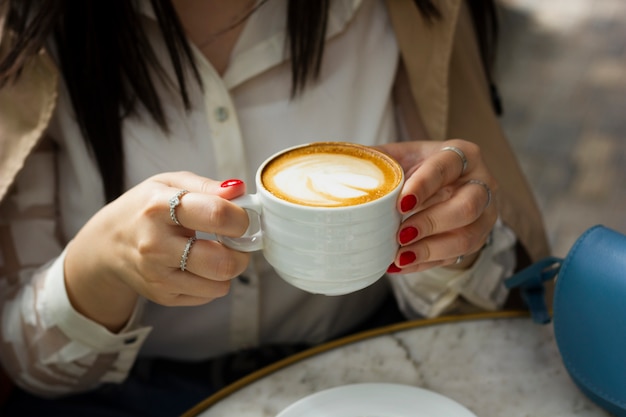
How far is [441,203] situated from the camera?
0.84 meters

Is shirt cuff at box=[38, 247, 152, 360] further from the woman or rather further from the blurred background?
the blurred background

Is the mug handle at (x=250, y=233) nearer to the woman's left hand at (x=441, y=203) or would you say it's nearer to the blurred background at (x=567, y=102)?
the woman's left hand at (x=441, y=203)

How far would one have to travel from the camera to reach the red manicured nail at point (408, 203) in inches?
29.0

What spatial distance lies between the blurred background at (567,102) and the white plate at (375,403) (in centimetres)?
112

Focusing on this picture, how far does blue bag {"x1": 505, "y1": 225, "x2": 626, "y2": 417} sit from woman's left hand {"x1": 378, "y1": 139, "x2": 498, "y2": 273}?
Result: 123 millimetres

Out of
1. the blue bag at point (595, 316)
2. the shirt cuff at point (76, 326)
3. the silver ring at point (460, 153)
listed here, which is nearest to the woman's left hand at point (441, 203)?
the silver ring at point (460, 153)

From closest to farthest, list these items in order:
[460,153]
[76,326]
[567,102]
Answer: [460,153]
[76,326]
[567,102]

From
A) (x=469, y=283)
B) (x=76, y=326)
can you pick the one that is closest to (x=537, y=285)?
(x=469, y=283)

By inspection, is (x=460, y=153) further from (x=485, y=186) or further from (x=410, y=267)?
(x=410, y=267)

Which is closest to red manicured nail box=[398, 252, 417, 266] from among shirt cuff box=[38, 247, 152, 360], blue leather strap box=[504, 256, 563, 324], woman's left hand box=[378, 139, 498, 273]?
woman's left hand box=[378, 139, 498, 273]

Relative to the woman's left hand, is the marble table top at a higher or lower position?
lower

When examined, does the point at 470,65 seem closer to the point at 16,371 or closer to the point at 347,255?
the point at 347,255

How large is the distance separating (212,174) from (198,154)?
37 mm

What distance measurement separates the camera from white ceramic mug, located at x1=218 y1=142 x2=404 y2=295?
679 mm
